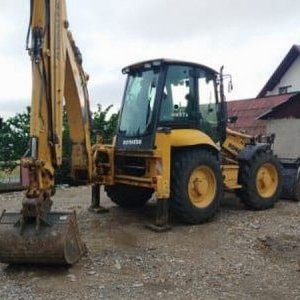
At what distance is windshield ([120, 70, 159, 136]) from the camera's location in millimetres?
8062

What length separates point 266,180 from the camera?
9484 mm

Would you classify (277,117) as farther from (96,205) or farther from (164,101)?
(164,101)

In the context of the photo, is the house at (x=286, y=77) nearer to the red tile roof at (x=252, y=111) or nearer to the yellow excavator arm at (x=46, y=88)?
the red tile roof at (x=252, y=111)

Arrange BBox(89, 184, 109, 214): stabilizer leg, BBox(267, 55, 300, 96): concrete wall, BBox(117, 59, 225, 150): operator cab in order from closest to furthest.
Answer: BBox(117, 59, 225, 150): operator cab → BBox(89, 184, 109, 214): stabilizer leg → BBox(267, 55, 300, 96): concrete wall

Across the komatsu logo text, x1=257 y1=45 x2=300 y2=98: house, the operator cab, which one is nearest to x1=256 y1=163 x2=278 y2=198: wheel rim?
the operator cab

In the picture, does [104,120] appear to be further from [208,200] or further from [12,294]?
[12,294]

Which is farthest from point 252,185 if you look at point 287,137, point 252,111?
point 252,111

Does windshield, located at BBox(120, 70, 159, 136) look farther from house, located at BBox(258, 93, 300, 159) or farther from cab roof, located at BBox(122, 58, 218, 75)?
house, located at BBox(258, 93, 300, 159)

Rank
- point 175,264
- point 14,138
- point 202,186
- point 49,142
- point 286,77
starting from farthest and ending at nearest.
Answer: point 286,77 → point 14,138 → point 202,186 → point 49,142 → point 175,264

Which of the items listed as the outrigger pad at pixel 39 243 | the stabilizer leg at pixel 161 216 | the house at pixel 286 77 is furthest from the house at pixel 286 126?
the outrigger pad at pixel 39 243

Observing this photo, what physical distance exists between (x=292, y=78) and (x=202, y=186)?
19.0 metres

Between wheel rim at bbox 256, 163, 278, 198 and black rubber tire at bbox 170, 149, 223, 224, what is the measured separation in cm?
153

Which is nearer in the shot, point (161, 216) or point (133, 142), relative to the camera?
point (161, 216)

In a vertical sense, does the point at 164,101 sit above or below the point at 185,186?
above
